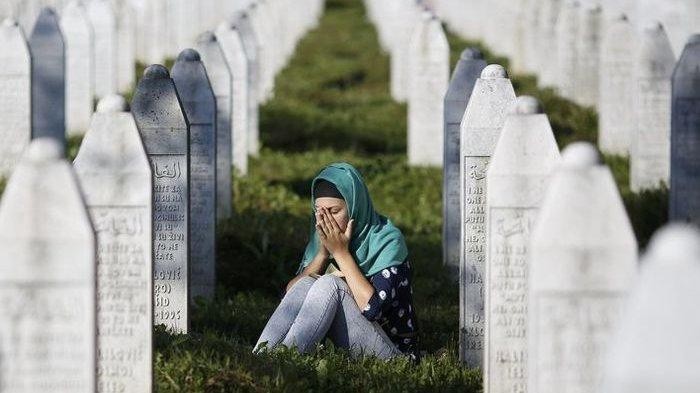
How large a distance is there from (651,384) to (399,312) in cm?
425

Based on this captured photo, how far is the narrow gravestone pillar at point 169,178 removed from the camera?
10031 mm

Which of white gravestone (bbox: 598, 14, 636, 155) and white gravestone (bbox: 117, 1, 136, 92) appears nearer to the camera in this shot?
white gravestone (bbox: 598, 14, 636, 155)

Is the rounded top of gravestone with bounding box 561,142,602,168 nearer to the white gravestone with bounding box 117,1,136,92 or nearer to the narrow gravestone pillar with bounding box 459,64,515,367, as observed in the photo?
the narrow gravestone pillar with bounding box 459,64,515,367

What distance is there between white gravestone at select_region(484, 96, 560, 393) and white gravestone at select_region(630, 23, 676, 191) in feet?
25.6

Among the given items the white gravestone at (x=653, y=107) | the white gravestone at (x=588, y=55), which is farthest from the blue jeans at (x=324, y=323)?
the white gravestone at (x=588, y=55)

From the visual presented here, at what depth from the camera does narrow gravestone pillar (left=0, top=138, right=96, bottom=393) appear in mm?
6340

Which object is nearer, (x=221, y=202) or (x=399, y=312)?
(x=399, y=312)

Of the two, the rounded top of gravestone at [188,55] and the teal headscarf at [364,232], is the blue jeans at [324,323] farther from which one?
the rounded top of gravestone at [188,55]

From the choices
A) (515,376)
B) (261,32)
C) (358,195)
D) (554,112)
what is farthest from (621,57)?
(515,376)

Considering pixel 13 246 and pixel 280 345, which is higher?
pixel 13 246

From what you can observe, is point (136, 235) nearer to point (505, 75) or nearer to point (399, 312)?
point (399, 312)

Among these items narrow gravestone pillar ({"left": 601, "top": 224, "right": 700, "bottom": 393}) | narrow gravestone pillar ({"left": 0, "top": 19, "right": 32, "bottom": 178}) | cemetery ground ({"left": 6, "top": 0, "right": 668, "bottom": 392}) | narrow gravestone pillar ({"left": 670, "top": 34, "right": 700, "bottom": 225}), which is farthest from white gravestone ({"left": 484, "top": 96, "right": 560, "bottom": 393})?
narrow gravestone pillar ({"left": 0, "top": 19, "right": 32, "bottom": 178})

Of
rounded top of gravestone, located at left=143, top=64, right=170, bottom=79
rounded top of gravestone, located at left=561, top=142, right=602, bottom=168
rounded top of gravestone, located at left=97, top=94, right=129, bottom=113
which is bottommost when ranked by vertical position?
rounded top of gravestone, located at left=561, top=142, right=602, bottom=168

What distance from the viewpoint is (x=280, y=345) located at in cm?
888
